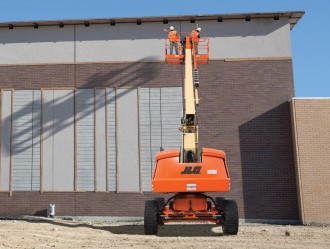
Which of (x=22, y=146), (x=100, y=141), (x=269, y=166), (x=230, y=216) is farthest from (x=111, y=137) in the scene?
(x=230, y=216)

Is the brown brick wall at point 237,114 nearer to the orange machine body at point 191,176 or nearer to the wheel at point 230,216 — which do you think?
the wheel at point 230,216

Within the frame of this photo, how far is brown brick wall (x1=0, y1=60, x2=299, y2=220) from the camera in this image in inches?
851

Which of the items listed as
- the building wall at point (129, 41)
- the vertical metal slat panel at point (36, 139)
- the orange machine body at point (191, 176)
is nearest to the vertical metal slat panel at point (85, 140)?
the vertical metal slat panel at point (36, 139)

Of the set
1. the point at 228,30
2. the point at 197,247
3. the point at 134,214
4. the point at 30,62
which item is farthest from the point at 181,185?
the point at 30,62

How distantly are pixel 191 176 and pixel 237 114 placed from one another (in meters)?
9.65

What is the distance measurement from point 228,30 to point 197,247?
14811mm

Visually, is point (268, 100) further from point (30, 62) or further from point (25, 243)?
point (25, 243)

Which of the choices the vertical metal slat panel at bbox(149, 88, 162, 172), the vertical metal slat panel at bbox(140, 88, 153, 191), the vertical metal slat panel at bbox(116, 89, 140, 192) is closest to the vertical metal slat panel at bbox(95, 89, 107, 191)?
the vertical metal slat panel at bbox(116, 89, 140, 192)

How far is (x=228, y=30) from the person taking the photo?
23234 millimetres

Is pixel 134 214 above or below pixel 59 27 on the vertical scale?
below

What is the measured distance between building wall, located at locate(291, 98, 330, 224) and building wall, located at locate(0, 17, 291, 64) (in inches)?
150

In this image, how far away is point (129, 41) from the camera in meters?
23.3

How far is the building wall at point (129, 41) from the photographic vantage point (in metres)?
23.0

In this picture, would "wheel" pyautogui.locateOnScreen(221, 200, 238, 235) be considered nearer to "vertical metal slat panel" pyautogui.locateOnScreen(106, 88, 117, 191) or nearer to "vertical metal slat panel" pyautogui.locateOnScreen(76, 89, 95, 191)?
"vertical metal slat panel" pyautogui.locateOnScreen(106, 88, 117, 191)
